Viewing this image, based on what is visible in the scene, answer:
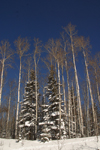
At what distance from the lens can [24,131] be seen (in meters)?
15.2

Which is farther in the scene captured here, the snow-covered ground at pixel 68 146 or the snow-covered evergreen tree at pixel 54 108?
the snow-covered evergreen tree at pixel 54 108

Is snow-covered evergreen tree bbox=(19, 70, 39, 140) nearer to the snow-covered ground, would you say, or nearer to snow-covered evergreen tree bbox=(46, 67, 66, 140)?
snow-covered evergreen tree bbox=(46, 67, 66, 140)

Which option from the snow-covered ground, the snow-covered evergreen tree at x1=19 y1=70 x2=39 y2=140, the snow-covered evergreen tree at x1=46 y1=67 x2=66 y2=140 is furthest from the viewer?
the snow-covered evergreen tree at x1=19 y1=70 x2=39 y2=140

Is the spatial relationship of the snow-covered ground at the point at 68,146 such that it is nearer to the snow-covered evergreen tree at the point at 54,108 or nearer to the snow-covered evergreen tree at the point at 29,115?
the snow-covered evergreen tree at the point at 54,108

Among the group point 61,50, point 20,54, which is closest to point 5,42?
point 20,54

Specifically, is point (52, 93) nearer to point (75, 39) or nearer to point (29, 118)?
point (29, 118)

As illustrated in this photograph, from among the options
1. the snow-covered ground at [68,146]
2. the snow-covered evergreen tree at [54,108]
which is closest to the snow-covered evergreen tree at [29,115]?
the snow-covered evergreen tree at [54,108]

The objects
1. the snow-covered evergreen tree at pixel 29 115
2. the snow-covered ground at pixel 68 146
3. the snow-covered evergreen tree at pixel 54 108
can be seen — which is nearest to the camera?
the snow-covered ground at pixel 68 146

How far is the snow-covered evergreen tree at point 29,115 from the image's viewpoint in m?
15.3

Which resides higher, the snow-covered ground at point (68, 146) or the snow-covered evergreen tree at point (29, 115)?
the snow-covered evergreen tree at point (29, 115)

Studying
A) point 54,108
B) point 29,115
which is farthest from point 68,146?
point 29,115

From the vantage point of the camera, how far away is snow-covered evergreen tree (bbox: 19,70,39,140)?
15.3m

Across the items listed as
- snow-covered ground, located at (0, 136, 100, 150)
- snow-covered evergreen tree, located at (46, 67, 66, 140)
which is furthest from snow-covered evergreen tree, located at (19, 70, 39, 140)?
snow-covered ground, located at (0, 136, 100, 150)

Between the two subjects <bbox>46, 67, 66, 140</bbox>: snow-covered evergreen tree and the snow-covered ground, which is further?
<bbox>46, 67, 66, 140</bbox>: snow-covered evergreen tree
